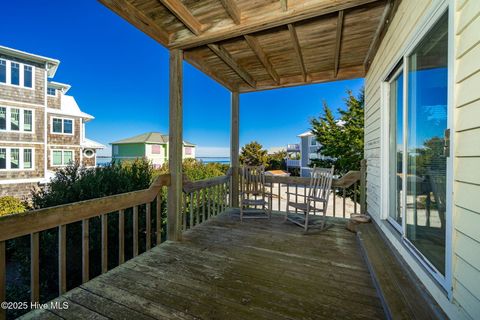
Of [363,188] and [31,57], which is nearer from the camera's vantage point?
[363,188]

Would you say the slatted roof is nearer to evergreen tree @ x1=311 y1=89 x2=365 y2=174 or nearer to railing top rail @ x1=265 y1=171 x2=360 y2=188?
railing top rail @ x1=265 y1=171 x2=360 y2=188

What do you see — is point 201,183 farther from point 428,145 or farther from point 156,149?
point 156,149

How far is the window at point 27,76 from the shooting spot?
39.5 ft

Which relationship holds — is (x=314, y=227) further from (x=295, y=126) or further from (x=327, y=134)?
(x=295, y=126)

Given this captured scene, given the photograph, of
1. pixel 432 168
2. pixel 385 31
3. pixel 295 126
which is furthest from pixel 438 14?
pixel 295 126

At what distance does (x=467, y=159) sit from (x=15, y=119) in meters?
17.3

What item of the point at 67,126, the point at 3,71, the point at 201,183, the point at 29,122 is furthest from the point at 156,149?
the point at 201,183

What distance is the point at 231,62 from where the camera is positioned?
3439 mm

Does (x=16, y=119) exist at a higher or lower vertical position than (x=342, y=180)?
higher

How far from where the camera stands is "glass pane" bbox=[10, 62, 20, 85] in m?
11.6

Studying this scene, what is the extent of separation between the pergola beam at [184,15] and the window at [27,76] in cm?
1509

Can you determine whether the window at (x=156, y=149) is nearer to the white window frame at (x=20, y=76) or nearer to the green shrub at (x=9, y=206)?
the white window frame at (x=20, y=76)

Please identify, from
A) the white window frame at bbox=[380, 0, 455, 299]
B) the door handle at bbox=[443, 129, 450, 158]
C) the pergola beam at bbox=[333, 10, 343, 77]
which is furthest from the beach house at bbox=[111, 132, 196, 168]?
the door handle at bbox=[443, 129, 450, 158]

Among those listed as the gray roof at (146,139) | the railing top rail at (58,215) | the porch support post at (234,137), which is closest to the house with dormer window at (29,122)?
the porch support post at (234,137)
